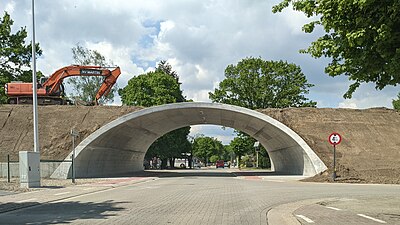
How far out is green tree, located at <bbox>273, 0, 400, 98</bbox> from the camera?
312 inches

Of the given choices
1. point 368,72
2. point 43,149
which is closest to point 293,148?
point 43,149

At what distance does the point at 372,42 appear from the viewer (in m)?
8.70

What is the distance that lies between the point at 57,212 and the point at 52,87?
1203 inches

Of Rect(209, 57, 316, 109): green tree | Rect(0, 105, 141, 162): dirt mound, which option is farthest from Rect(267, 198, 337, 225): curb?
Rect(209, 57, 316, 109): green tree

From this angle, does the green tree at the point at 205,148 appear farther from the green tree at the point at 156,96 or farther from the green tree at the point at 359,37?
the green tree at the point at 359,37

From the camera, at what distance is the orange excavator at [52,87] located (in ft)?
134

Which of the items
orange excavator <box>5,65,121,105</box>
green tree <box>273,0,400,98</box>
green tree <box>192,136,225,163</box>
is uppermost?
orange excavator <box>5,65,121,105</box>

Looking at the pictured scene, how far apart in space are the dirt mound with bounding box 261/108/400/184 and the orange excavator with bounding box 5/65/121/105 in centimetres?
1632

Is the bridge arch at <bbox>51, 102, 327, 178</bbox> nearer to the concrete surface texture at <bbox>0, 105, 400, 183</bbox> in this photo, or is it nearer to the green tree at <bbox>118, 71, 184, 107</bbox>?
the concrete surface texture at <bbox>0, 105, 400, 183</bbox>

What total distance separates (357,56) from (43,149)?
29.0 meters

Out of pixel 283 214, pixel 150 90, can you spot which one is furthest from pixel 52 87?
pixel 283 214

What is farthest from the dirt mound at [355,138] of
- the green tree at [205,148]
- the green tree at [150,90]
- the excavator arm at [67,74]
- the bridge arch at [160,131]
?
the green tree at [205,148]

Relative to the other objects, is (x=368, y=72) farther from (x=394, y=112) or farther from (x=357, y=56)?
(x=394, y=112)

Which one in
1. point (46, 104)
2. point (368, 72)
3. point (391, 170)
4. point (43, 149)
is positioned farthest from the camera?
point (46, 104)
